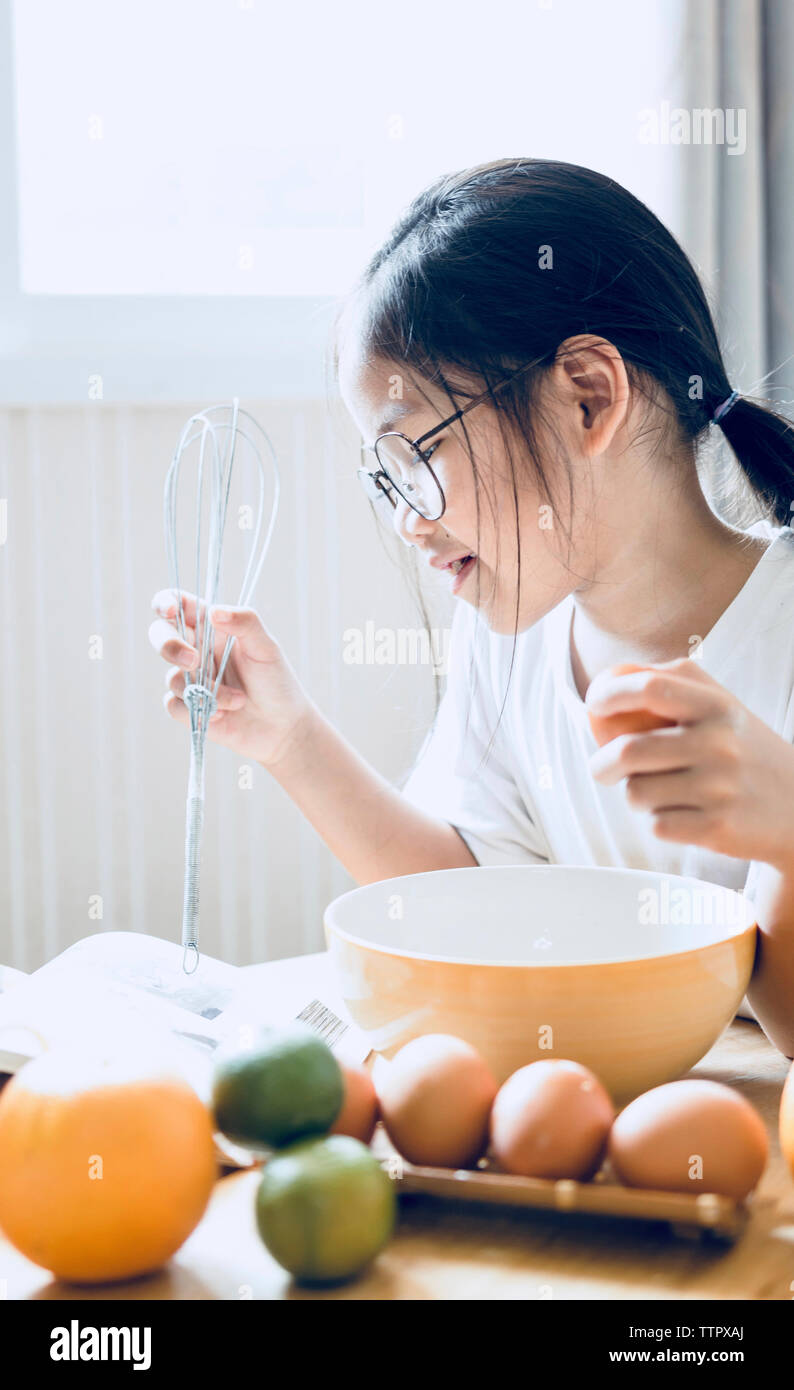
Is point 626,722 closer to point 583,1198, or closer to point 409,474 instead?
point 583,1198

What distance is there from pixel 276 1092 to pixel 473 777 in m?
0.63

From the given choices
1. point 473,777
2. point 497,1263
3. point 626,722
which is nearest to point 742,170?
point 473,777

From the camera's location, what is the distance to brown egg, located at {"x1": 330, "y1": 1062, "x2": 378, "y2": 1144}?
457mm

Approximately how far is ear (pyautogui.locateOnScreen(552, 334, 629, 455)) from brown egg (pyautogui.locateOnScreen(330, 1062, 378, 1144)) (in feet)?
1.70

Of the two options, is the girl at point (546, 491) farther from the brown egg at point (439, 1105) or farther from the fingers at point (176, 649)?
the brown egg at point (439, 1105)

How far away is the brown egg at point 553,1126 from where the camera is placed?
0.42 meters

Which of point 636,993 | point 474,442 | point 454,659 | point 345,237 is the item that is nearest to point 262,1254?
point 636,993

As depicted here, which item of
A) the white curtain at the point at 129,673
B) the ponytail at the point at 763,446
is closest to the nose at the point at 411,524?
the ponytail at the point at 763,446

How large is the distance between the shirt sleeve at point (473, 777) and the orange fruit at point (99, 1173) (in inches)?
23.6

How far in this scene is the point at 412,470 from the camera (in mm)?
840

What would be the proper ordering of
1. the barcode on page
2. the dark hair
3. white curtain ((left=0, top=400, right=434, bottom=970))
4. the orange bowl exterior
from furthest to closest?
1. white curtain ((left=0, top=400, right=434, bottom=970))
2. the dark hair
3. the barcode on page
4. the orange bowl exterior

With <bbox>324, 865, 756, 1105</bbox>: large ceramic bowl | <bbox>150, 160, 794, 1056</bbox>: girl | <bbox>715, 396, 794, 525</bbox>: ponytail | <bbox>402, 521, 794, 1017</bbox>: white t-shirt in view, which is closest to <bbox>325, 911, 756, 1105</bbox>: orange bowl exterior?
<bbox>324, 865, 756, 1105</bbox>: large ceramic bowl

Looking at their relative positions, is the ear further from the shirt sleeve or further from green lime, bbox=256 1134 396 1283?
green lime, bbox=256 1134 396 1283

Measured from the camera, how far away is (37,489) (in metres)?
1.46
